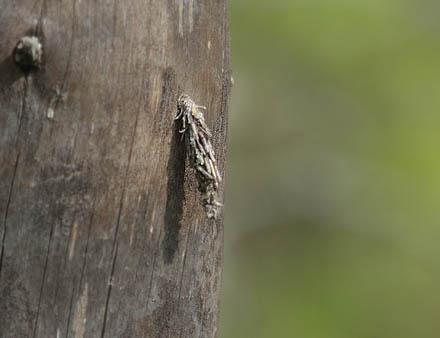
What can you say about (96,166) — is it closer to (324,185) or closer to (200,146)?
(200,146)

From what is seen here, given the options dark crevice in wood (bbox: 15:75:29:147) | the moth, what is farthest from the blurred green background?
dark crevice in wood (bbox: 15:75:29:147)

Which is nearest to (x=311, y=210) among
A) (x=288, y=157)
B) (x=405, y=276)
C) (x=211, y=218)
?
(x=288, y=157)

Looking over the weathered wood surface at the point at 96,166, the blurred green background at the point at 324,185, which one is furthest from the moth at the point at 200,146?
the blurred green background at the point at 324,185

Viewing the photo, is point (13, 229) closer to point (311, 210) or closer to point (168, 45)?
point (168, 45)

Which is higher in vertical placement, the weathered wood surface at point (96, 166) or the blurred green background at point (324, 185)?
the blurred green background at point (324, 185)

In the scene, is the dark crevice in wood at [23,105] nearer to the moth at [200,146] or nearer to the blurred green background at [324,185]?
the moth at [200,146]

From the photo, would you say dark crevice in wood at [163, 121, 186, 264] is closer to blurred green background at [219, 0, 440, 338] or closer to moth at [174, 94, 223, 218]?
moth at [174, 94, 223, 218]

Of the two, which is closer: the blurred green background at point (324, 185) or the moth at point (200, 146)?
the moth at point (200, 146)
